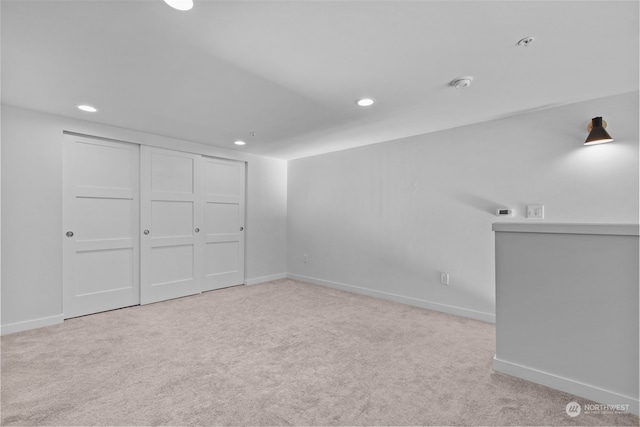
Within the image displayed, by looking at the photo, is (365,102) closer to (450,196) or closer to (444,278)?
(450,196)

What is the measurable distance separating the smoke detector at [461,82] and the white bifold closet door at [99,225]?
12.5 feet

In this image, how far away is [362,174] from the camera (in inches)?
177

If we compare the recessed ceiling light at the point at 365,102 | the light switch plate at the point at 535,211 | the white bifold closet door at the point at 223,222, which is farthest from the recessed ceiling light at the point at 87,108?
the light switch plate at the point at 535,211

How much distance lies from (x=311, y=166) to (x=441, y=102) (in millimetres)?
2769

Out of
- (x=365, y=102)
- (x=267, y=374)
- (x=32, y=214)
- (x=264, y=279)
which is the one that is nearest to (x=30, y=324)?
(x=32, y=214)

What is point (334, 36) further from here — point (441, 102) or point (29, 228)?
point (29, 228)

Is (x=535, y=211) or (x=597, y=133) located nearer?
(x=597, y=133)

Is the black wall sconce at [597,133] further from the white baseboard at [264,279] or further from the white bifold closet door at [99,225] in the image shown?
the white bifold closet door at [99,225]

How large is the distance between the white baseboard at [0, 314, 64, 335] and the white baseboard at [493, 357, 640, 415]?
14.1 ft

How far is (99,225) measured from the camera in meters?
3.54

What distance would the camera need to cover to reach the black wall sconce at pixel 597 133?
8.11ft

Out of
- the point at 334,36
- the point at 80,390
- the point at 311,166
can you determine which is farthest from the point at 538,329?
the point at 311,166

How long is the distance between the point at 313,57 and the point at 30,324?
151 inches

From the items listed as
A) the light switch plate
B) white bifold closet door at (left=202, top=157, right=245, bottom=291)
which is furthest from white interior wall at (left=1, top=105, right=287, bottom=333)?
the light switch plate
